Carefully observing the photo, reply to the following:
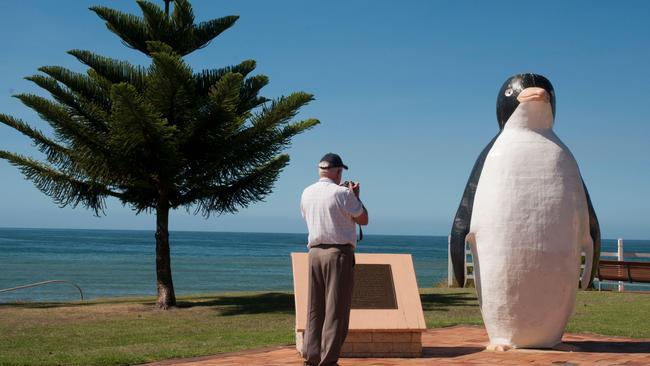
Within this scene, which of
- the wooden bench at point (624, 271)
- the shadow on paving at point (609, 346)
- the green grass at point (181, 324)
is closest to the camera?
the shadow on paving at point (609, 346)

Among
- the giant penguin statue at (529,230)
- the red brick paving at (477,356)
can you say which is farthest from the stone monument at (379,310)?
the giant penguin statue at (529,230)

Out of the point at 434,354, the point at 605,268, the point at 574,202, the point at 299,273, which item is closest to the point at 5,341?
the point at 299,273

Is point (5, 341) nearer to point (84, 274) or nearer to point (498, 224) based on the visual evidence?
point (498, 224)

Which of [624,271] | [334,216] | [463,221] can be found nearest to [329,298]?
[334,216]

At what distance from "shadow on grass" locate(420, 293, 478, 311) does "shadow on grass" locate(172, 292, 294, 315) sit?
2.07 meters

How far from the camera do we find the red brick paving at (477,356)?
244 inches

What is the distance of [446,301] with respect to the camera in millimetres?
13172

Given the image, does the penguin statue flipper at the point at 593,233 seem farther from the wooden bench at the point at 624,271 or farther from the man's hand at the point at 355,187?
the wooden bench at the point at 624,271

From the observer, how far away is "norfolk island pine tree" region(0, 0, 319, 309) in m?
12.8

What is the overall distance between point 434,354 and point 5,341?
4.64 m

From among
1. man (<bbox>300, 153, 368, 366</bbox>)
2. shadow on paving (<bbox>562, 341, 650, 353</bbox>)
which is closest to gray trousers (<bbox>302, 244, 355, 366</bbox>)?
man (<bbox>300, 153, 368, 366</bbox>)

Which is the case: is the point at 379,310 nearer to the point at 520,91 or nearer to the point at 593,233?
the point at 593,233

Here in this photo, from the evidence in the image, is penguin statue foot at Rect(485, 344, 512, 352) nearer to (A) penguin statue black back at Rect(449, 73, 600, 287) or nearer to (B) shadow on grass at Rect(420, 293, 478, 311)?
(A) penguin statue black back at Rect(449, 73, 600, 287)

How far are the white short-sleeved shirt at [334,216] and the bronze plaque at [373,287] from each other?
1.48 metres
